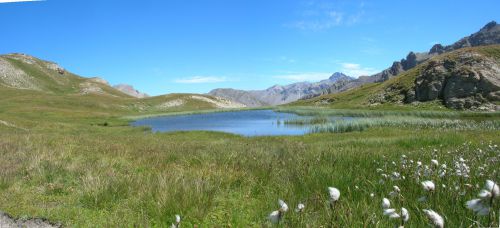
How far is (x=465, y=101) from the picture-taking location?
284 ft

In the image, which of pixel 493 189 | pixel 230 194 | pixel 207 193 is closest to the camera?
pixel 493 189

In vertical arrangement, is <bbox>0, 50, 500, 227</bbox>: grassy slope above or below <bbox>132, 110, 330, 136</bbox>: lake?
above

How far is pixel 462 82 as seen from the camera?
92.7m

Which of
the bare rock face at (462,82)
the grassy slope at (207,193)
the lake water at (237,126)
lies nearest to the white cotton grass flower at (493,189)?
the grassy slope at (207,193)

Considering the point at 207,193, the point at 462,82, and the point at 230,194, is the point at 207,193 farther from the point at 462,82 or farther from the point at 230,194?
the point at 462,82

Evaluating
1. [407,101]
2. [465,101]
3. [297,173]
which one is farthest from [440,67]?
[297,173]

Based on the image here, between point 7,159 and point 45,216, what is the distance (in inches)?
275

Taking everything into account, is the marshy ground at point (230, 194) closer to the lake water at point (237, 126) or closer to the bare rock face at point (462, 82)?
the lake water at point (237, 126)

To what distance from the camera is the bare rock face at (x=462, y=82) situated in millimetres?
84750

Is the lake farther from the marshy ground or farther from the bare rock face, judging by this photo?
the bare rock face

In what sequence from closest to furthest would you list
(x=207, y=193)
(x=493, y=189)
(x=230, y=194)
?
(x=493, y=189) → (x=207, y=193) → (x=230, y=194)

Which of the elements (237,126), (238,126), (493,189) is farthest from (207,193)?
(237,126)

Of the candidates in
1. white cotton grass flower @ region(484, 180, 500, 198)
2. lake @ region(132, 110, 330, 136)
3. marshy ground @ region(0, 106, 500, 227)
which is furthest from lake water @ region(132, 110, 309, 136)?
white cotton grass flower @ region(484, 180, 500, 198)

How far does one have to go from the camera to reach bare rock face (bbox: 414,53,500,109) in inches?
3337
